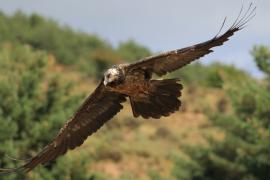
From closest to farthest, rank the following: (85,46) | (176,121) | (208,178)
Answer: (208,178)
(176,121)
(85,46)

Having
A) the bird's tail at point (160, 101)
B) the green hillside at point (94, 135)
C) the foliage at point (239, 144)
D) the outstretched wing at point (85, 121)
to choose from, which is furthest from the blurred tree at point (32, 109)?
the bird's tail at point (160, 101)

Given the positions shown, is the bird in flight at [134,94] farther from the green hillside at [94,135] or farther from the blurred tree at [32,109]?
the blurred tree at [32,109]

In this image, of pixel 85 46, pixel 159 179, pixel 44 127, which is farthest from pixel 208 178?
pixel 85 46

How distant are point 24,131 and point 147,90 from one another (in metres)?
12.2

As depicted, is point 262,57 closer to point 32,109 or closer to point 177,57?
point 32,109

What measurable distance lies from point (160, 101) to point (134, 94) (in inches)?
14.8

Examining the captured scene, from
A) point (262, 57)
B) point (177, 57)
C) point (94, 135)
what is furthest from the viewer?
point (94, 135)

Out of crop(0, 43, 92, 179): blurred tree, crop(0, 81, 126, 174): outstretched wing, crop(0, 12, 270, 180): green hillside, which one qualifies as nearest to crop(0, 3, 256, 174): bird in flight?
crop(0, 81, 126, 174): outstretched wing

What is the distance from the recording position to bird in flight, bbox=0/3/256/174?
11.4 m

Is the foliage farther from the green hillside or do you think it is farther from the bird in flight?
the bird in flight

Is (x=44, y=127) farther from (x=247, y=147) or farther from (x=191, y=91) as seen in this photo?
(x=191, y=91)

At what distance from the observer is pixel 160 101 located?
12.0 metres

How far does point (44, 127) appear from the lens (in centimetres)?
2333

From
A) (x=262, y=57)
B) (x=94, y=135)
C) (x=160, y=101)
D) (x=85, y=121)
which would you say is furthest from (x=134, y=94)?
(x=94, y=135)
